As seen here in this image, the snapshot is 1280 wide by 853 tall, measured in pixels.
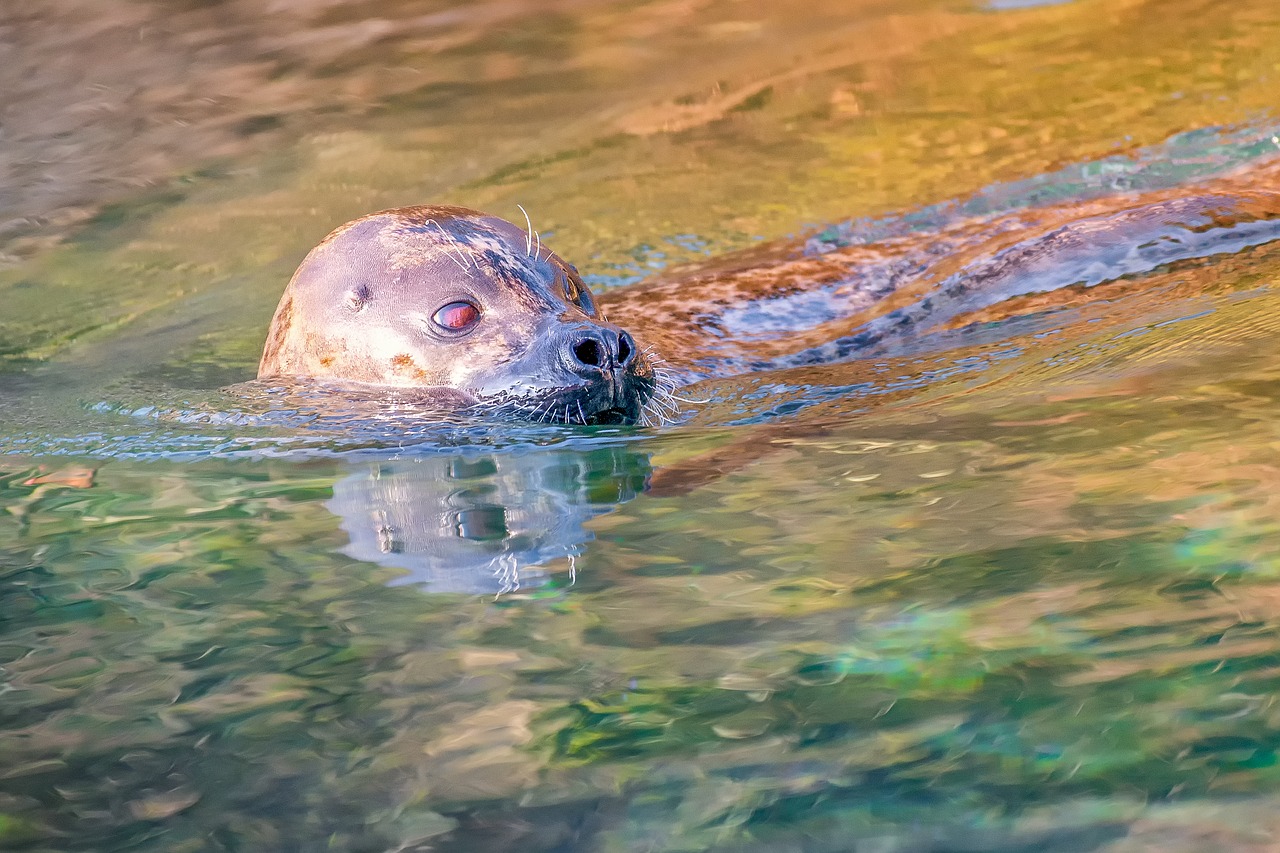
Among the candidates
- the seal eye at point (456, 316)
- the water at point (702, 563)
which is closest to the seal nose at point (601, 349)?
the water at point (702, 563)

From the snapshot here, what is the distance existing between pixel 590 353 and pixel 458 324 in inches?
22.7

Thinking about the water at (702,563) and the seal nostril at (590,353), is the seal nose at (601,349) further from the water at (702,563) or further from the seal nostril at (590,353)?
the water at (702,563)

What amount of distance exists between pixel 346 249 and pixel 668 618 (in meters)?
2.49

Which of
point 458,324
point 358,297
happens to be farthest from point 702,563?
point 358,297

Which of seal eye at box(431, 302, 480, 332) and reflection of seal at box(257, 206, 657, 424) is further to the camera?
seal eye at box(431, 302, 480, 332)

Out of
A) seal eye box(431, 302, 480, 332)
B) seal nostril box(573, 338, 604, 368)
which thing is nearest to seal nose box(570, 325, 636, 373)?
seal nostril box(573, 338, 604, 368)

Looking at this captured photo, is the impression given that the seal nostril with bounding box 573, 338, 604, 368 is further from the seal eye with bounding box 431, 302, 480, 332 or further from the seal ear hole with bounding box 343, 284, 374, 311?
the seal ear hole with bounding box 343, 284, 374, 311

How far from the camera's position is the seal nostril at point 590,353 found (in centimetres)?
380

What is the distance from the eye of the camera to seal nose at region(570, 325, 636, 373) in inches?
149

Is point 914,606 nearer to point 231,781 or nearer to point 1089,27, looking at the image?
point 231,781

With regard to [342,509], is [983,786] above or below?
below

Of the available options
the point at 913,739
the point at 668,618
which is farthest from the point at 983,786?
the point at 668,618

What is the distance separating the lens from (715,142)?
8.49 metres

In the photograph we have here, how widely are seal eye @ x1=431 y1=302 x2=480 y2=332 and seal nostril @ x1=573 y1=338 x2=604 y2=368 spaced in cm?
50
